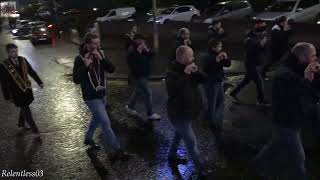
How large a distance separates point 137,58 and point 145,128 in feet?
4.15

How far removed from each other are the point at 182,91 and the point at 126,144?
229cm

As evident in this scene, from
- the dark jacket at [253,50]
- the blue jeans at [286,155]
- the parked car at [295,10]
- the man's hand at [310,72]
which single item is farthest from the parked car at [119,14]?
the man's hand at [310,72]

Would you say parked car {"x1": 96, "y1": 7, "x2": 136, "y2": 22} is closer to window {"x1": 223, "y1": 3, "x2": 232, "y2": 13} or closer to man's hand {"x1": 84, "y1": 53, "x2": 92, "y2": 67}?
window {"x1": 223, "y1": 3, "x2": 232, "y2": 13}

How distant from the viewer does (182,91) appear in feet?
20.4

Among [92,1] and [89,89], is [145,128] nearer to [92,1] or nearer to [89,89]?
[89,89]

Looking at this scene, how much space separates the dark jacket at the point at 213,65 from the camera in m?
8.25

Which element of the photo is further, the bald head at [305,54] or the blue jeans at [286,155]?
the blue jeans at [286,155]

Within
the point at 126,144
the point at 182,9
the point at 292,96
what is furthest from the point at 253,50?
the point at 182,9

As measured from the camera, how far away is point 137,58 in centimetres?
925

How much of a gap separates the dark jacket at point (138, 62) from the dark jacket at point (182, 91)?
2935 millimetres

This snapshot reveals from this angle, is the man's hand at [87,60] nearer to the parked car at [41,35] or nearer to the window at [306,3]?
the window at [306,3]

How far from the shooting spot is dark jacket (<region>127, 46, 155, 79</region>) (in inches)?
363

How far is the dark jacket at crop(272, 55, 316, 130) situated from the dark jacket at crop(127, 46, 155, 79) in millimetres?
4124

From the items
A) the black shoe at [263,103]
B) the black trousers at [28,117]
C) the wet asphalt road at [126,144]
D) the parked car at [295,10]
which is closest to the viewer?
the wet asphalt road at [126,144]
